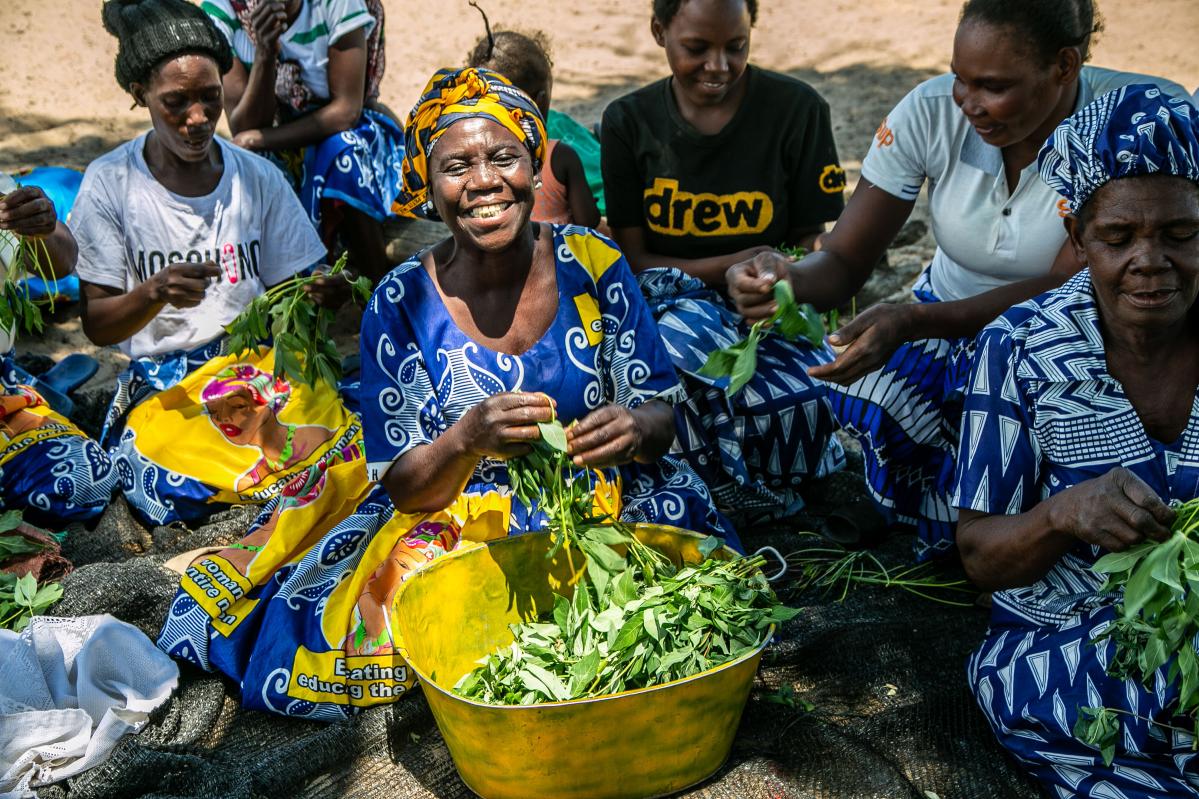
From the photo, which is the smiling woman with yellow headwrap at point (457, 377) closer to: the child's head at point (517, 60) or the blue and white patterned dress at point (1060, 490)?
the blue and white patterned dress at point (1060, 490)

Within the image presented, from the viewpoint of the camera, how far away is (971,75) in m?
3.10

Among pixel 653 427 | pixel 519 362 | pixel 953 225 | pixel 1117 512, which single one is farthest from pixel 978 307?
pixel 519 362

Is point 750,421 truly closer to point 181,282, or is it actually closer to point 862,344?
point 862,344

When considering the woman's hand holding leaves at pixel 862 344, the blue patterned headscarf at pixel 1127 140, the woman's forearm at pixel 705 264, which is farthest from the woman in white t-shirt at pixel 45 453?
the blue patterned headscarf at pixel 1127 140

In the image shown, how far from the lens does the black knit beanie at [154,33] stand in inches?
149

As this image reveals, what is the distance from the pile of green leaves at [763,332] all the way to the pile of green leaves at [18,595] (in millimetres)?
1856

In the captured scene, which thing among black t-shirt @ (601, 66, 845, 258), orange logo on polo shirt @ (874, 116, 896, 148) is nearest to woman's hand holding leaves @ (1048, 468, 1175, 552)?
orange logo on polo shirt @ (874, 116, 896, 148)

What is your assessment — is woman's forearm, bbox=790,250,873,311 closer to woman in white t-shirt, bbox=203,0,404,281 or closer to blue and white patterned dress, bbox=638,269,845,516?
blue and white patterned dress, bbox=638,269,845,516

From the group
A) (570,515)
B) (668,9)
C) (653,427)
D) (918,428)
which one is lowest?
(918,428)

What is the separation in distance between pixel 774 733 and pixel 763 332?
3.02 feet

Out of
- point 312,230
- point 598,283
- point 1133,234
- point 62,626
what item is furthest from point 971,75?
point 62,626

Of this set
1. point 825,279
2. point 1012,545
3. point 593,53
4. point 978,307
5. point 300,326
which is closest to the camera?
point 1012,545

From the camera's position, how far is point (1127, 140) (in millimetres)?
2361

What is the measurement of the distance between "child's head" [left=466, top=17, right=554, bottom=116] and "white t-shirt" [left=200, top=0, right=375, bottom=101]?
2.24 feet
